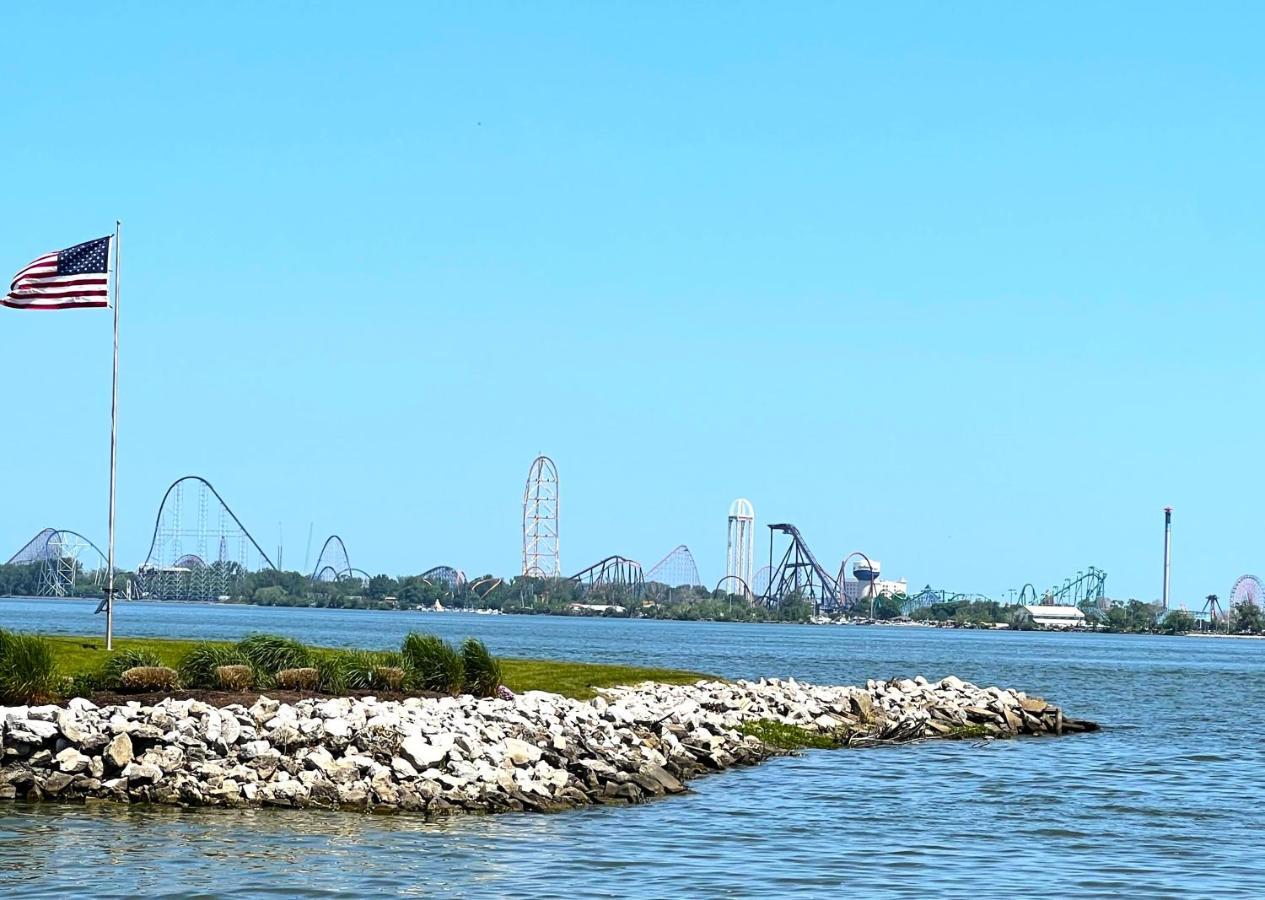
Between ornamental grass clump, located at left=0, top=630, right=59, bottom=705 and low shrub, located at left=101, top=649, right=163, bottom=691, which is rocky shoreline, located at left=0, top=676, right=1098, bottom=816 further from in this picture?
low shrub, located at left=101, top=649, right=163, bottom=691

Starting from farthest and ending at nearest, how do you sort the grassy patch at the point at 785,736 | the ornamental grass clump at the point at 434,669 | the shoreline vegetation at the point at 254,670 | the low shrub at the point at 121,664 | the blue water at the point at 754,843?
1. the grassy patch at the point at 785,736
2. the ornamental grass clump at the point at 434,669
3. the low shrub at the point at 121,664
4. the shoreline vegetation at the point at 254,670
5. the blue water at the point at 754,843

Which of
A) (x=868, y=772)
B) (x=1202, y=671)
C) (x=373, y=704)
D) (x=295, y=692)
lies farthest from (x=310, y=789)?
(x=1202, y=671)

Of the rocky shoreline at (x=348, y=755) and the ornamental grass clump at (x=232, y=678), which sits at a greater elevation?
the ornamental grass clump at (x=232, y=678)

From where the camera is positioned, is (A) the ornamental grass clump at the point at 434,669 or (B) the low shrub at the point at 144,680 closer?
(B) the low shrub at the point at 144,680

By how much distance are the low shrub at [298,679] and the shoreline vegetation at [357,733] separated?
3 cm

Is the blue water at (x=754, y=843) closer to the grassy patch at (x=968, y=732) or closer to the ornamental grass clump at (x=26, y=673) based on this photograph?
the ornamental grass clump at (x=26, y=673)

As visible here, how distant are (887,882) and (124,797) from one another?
32.6 ft

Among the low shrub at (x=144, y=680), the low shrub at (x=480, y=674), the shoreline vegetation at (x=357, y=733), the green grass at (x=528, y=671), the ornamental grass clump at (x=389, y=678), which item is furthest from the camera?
the green grass at (x=528, y=671)

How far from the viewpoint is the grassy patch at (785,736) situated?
3306cm

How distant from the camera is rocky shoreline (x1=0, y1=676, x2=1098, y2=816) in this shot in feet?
74.3

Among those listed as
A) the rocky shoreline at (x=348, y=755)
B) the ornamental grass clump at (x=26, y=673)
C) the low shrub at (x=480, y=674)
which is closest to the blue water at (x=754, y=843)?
the rocky shoreline at (x=348, y=755)

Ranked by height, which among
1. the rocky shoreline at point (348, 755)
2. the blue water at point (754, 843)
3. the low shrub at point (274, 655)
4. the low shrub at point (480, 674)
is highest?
the low shrub at point (274, 655)

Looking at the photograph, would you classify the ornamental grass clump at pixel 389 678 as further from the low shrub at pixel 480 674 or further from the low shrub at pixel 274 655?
the low shrub at pixel 480 674

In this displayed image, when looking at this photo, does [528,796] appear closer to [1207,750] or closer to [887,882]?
[887,882]
